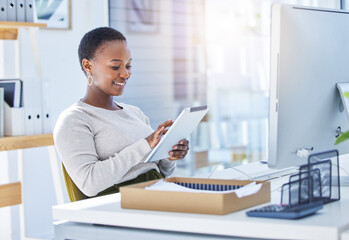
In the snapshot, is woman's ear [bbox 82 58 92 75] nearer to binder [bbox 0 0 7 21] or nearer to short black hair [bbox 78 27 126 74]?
short black hair [bbox 78 27 126 74]

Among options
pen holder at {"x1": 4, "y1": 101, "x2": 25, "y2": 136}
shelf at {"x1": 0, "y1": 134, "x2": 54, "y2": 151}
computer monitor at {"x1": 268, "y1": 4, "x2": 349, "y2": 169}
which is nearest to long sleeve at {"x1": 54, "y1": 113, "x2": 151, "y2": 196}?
computer monitor at {"x1": 268, "y1": 4, "x2": 349, "y2": 169}

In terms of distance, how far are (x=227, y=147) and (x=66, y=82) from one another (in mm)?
2030

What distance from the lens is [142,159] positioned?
205 cm

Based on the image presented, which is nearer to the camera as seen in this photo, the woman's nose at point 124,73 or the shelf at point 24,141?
the woman's nose at point 124,73

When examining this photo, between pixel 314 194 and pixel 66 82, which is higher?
pixel 66 82

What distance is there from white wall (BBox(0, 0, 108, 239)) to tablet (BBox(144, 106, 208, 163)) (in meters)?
1.58

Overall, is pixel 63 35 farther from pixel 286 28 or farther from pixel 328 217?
pixel 328 217

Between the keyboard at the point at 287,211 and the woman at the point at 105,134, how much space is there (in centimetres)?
66

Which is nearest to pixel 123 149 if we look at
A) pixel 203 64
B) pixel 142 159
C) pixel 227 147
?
pixel 142 159

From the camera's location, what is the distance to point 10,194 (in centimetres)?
315

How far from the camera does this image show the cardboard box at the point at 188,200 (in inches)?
55.6

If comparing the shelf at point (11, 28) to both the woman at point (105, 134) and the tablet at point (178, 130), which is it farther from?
the tablet at point (178, 130)

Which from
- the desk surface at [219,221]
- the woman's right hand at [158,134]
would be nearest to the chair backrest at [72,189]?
the woman's right hand at [158,134]

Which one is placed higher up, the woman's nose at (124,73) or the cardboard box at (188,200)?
the woman's nose at (124,73)
